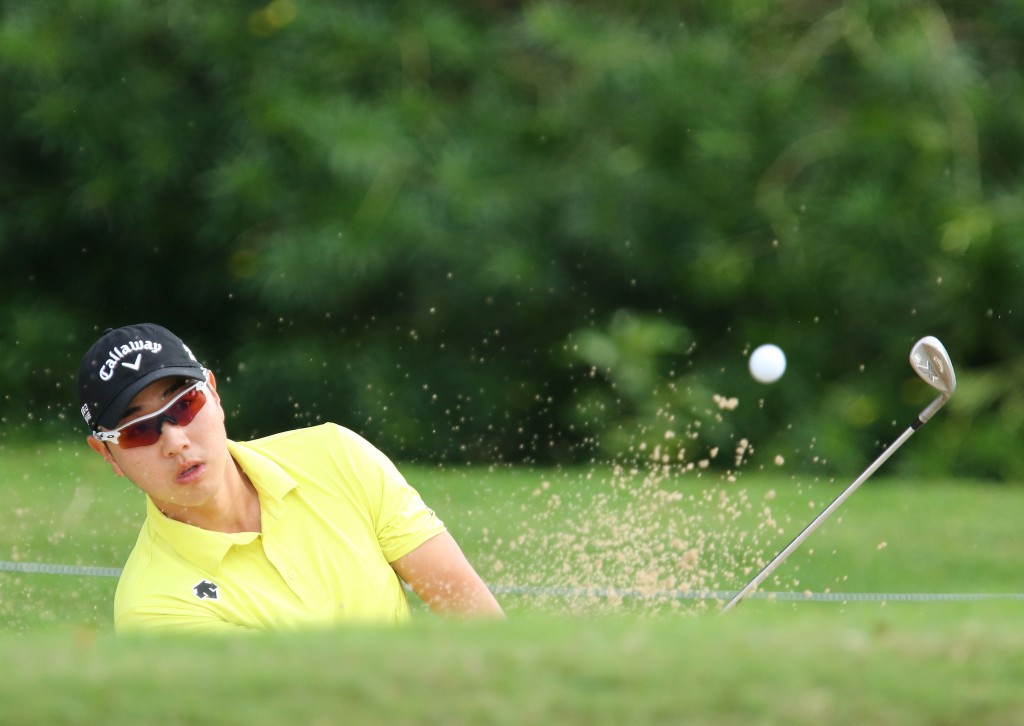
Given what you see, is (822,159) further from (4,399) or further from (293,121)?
(4,399)

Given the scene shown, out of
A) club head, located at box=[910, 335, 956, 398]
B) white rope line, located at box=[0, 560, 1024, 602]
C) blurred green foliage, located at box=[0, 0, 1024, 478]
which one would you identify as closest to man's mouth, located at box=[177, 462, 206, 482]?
white rope line, located at box=[0, 560, 1024, 602]

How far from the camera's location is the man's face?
2811 mm

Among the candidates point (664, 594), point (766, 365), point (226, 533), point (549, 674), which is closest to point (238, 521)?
point (226, 533)

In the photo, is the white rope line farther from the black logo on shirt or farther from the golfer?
the black logo on shirt

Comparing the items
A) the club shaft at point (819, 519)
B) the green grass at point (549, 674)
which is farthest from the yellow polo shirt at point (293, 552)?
the green grass at point (549, 674)

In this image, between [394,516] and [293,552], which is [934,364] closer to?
[394,516]

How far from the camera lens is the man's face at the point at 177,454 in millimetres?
2811

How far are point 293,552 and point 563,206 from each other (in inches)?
209

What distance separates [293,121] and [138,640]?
6542 mm

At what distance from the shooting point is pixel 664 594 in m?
4.22

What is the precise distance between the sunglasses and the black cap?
2 centimetres

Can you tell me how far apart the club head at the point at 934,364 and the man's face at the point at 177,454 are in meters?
1.61

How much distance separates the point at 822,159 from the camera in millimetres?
7738

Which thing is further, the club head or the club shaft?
the club head
